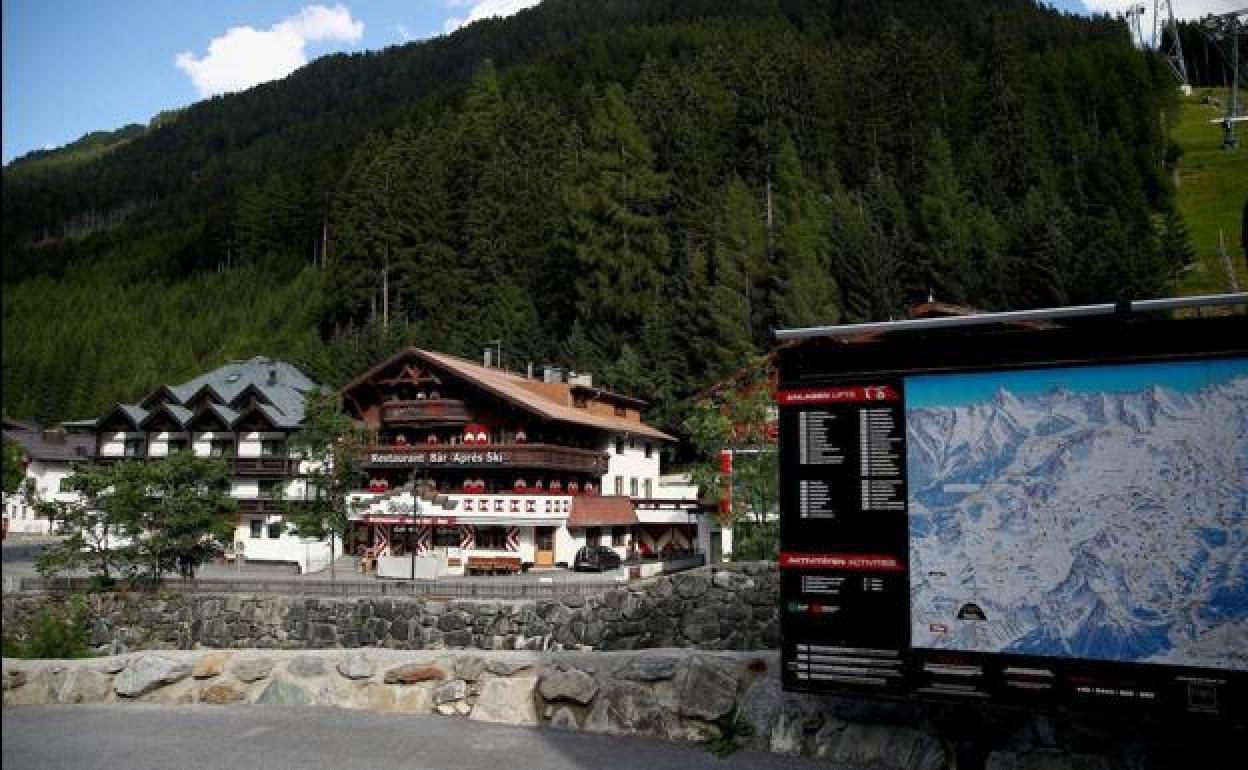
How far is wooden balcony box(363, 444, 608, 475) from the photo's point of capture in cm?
4334

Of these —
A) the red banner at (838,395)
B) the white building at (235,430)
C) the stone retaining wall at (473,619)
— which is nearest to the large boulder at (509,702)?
the red banner at (838,395)

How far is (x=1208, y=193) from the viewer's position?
3270 inches

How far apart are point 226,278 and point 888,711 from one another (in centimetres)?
10887

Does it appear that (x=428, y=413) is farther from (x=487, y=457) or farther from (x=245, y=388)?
(x=245, y=388)

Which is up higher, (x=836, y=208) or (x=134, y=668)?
(x=836, y=208)

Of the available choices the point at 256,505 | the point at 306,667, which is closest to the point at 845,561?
the point at 306,667

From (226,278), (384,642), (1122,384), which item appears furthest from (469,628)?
(226,278)

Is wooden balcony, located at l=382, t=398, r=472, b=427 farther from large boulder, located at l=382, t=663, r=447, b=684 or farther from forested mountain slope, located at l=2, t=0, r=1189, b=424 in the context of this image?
large boulder, located at l=382, t=663, r=447, b=684

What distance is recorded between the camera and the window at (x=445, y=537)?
4359cm

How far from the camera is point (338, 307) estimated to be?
260ft

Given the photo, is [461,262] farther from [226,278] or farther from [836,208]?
Result: [226,278]

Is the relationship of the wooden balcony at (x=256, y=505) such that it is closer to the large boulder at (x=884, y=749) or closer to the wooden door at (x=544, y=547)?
the wooden door at (x=544, y=547)

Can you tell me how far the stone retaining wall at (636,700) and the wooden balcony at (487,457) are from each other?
32593 millimetres

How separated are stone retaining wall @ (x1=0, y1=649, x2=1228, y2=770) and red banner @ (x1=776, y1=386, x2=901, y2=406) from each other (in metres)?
2.47
